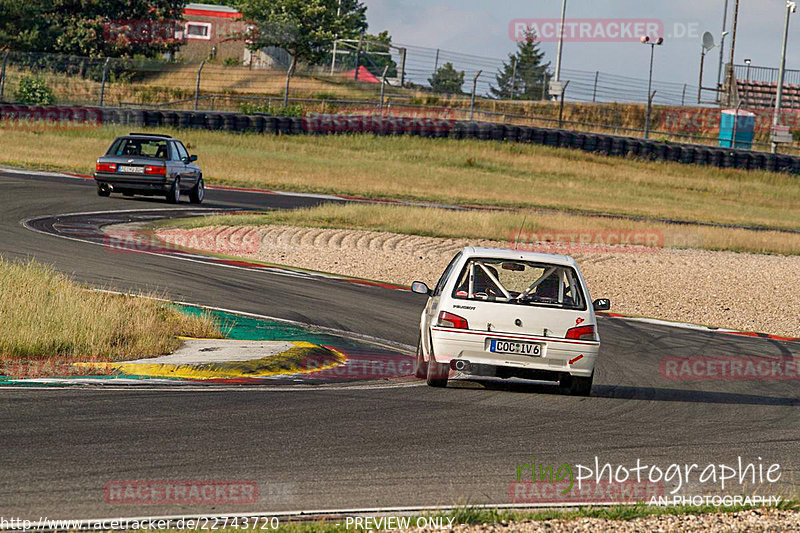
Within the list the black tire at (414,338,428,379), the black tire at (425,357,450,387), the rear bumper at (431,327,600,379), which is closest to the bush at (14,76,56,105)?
the black tire at (414,338,428,379)

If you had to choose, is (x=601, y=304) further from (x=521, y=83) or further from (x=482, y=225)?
(x=521, y=83)

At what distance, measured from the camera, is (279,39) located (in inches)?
2682

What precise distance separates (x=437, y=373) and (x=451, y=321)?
51 cm

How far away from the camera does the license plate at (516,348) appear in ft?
31.9

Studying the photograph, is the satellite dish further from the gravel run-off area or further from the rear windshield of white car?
the rear windshield of white car

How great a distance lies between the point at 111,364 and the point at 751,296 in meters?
14.1

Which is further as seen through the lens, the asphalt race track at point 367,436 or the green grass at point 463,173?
the green grass at point 463,173

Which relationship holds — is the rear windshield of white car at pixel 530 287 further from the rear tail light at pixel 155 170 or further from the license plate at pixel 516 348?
the rear tail light at pixel 155 170

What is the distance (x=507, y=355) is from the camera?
31.9 ft

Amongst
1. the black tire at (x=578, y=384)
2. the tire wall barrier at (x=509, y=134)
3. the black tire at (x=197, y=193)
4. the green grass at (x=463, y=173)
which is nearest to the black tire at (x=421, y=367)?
the black tire at (x=578, y=384)

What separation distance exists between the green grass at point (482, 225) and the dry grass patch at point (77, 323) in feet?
37.6

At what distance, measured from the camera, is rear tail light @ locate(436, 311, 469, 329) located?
32.2 ft

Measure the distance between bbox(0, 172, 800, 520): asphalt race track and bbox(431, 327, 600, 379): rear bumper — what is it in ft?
0.90

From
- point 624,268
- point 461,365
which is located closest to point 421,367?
point 461,365
